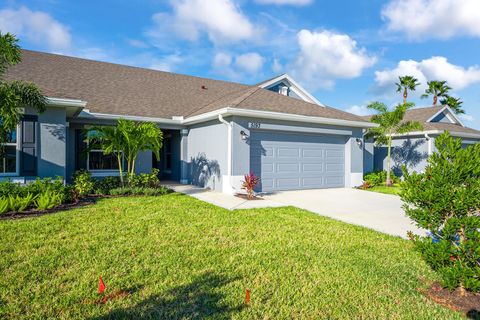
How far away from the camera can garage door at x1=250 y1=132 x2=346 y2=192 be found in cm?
1213

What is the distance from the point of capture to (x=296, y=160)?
12992 mm

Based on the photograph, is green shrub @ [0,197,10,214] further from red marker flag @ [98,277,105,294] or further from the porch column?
the porch column

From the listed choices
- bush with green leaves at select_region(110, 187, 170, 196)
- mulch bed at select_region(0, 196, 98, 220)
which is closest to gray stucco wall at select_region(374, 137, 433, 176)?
bush with green leaves at select_region(110, 187, 170, 196)

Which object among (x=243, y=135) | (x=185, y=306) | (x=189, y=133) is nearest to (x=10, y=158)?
(x=189, y=133)

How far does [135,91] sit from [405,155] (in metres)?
16.4

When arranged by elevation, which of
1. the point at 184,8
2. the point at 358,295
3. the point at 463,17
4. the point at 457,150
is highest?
the point at 184,8

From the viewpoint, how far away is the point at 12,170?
9.84 m

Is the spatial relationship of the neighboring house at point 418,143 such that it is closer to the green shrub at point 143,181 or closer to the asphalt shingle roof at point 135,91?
the asphalt shingle roof at point 135,91

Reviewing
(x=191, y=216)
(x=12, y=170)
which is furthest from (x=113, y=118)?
(x=191, y=216)

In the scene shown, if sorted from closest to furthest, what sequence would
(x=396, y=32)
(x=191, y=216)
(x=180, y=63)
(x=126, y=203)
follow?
(x=191, y=216) → (x=126, y=203) → (x=396, y=32) → (x=180, y=63)

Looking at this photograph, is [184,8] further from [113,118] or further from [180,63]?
[180,63]

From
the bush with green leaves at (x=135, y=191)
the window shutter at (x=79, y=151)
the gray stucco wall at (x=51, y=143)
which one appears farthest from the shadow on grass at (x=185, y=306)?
the window shutter at (x=79, y=151)

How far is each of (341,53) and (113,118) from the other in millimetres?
16341

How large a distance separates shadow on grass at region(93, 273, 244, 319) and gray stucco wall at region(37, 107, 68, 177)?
8.63 meters
